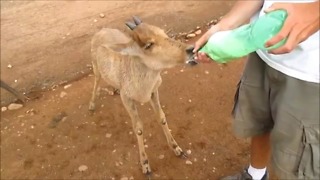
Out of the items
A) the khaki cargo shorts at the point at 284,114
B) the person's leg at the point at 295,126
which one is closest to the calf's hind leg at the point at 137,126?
the khaki cargo shorts at the point at 284,114

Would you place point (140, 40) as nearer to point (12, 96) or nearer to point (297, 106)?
point (297, 106)

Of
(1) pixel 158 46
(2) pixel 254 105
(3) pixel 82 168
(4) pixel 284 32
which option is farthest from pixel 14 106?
(4) pixel 284 32

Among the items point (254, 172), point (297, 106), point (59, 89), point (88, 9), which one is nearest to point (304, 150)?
point (297, 106)

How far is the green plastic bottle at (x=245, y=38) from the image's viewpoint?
194 cm

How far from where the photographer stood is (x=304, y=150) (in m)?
2.41

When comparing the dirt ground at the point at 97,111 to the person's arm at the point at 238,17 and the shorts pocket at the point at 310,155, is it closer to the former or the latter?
the shorts pocket at the point at 310,155

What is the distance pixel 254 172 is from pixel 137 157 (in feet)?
3.84

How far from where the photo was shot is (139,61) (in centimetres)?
357

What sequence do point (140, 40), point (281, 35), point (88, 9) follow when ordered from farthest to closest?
point (88, 9)
point (140, 40)
point (281, 35)

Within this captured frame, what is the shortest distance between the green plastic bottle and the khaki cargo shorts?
11.5 inches

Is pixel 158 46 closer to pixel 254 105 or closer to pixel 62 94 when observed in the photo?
pixel 254 105

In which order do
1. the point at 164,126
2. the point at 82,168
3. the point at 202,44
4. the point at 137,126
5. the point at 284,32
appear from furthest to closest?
the point at 82,168
the point at 164,126
the point at 137,126
the point at 202,44
the point at 284,32

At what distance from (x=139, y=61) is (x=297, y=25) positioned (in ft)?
6.04

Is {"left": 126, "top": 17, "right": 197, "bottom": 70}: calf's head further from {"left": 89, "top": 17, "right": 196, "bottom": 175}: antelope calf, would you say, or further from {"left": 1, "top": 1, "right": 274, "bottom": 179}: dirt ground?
{"left": 1, "top": 1, "right": 274, "bottom": 179}: dirt ground
